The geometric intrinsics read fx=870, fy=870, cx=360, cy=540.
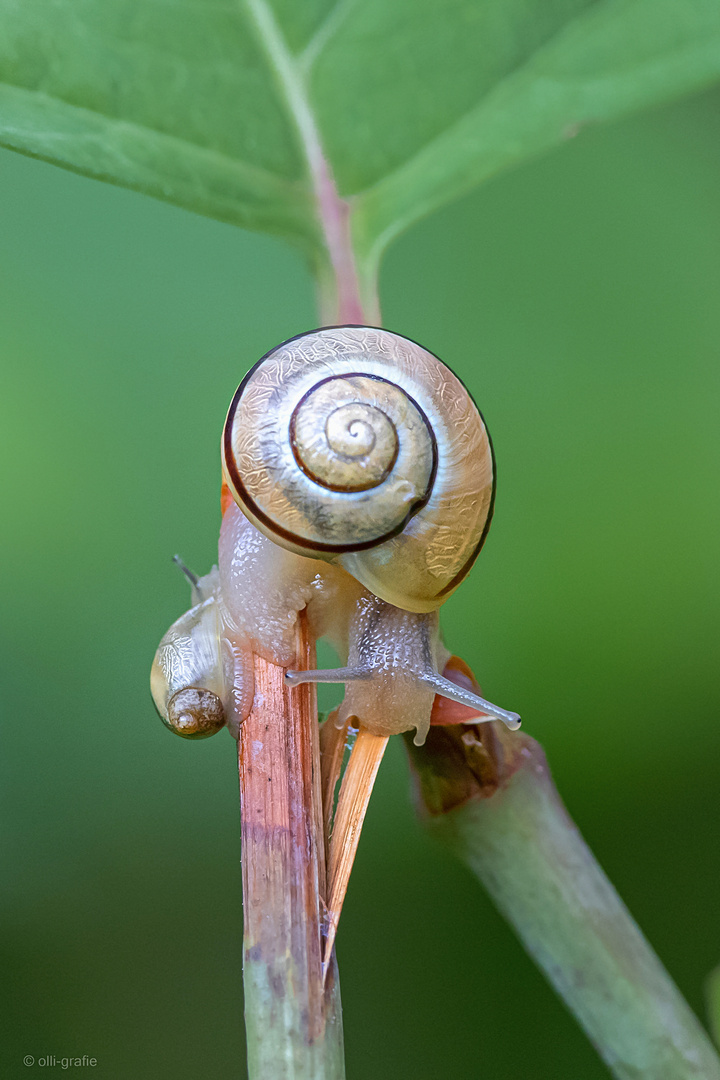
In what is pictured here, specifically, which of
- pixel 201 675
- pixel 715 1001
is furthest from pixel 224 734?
pixel 715 1001

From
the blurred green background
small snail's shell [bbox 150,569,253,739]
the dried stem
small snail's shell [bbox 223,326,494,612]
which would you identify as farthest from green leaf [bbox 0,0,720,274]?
the blurred green background

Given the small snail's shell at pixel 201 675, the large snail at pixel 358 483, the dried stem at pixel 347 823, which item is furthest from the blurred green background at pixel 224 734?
the dried stem at pixel 347 823

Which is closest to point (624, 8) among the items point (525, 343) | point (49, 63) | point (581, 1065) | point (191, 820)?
point (49, 63)

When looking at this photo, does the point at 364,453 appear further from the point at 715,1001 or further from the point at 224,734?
the point at 224,734

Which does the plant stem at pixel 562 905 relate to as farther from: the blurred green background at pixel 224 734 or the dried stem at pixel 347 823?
the blurred green background at pixel 224 734

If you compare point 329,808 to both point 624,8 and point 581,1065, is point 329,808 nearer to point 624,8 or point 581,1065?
point 624,8

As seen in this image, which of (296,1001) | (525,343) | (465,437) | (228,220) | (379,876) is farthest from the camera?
(525,343)
